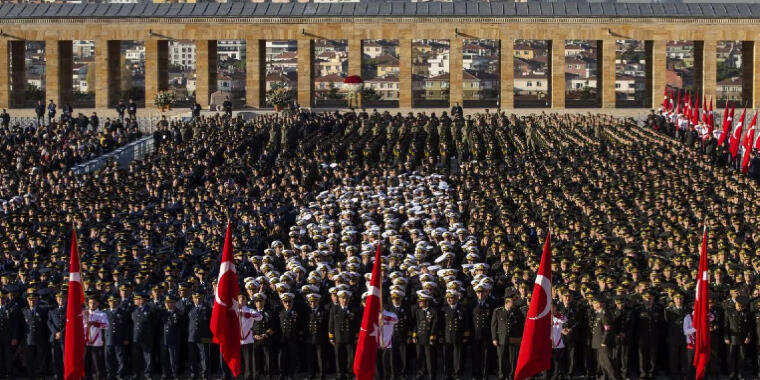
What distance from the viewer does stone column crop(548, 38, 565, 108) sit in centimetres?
6009

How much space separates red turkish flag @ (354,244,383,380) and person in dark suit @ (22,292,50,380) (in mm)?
4974

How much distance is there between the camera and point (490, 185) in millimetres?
30422

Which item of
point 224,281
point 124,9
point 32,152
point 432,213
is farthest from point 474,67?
point 224,281

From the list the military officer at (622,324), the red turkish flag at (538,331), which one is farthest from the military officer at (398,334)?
the red turkish flag at (538,331)

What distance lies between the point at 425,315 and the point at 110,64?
149 ft

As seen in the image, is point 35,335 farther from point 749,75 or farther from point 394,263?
point 749,75

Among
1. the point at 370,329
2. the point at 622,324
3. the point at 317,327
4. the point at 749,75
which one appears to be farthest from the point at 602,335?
the point at 749,75

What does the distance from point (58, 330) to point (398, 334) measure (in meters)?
4.48

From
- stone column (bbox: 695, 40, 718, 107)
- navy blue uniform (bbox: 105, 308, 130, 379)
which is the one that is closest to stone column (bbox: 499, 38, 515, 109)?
stone column (bbox: 695, 40, 718, 107)

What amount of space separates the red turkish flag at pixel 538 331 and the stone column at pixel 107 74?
46683 mm

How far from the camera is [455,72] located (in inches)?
2384

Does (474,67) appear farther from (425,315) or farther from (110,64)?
(425,315)

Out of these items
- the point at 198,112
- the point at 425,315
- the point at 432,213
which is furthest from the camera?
the point at 198,112

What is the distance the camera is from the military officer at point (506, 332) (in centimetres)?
1883
